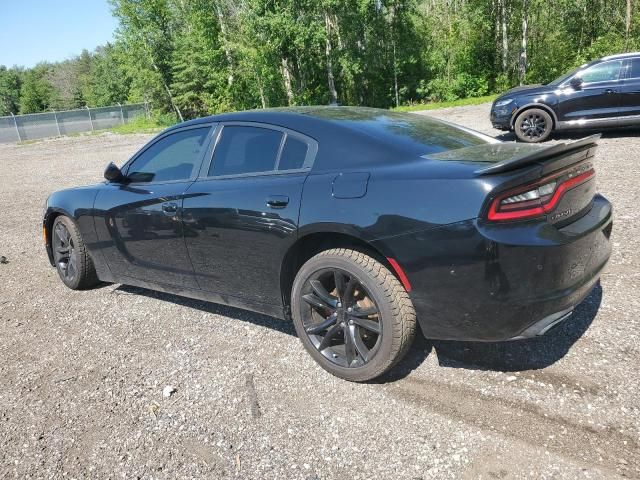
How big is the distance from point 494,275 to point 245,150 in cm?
188

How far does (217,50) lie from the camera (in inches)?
1396

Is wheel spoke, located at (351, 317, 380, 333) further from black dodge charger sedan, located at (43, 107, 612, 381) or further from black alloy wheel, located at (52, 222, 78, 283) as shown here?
black alloy wheel, located at (52, 222, 78, 283)

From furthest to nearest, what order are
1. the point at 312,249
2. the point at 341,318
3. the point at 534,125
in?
the point at 534,125 → the point at 312,249 → the point at 341,318

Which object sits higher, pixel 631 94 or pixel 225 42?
pixel 225 42

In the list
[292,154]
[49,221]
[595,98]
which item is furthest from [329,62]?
[292,154]

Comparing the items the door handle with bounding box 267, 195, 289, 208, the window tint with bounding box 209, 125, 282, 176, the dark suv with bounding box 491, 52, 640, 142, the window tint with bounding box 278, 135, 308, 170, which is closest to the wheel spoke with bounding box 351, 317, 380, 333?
the door handle with bounding box 267, 195, 289, 208

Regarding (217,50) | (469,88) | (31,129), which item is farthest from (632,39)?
(31,129)

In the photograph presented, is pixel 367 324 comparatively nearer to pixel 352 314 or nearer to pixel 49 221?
pixel 352 314

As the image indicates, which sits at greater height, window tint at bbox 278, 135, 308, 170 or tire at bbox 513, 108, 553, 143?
window tint at bbox 278, 135, 308, 170

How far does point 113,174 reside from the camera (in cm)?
415

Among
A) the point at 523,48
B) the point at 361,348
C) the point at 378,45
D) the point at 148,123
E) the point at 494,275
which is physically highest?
the point at 378,45

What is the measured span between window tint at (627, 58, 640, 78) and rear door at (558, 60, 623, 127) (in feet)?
0.56

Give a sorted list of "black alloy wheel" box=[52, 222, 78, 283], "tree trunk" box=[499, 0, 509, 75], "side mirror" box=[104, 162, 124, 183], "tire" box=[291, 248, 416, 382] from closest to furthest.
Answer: "tire" box=[291, 248, 416, 382] → "side mirror" box=[104, 162, 124, 183] → "black alloy wheel" box=[52, 222, 78, 283] → "tree trunk" box=[499, 0, 509, 75]

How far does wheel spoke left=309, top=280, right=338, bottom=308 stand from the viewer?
2924 mm
